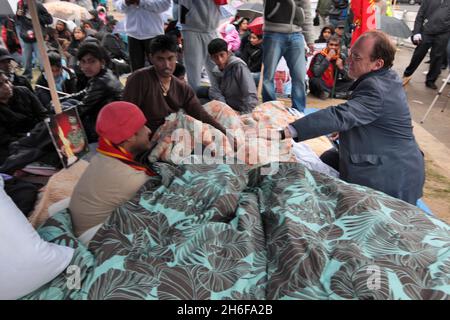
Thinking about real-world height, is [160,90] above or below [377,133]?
above

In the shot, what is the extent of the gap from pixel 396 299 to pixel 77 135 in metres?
2.15

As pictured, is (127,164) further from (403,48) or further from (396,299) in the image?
(403,48)

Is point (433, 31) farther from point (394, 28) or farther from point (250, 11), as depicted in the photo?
point (250, 11)

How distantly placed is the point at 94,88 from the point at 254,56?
2.79 metres

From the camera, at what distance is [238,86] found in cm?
336

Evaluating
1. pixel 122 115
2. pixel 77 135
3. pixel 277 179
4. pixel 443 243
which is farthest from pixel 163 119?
pixel 443 243

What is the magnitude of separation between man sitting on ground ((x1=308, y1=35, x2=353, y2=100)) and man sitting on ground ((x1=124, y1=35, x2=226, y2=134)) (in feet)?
9.54

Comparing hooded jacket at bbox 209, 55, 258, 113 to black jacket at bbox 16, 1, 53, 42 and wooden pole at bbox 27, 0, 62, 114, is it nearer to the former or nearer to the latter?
wooden pole at bbox 27, 0, 62, 114

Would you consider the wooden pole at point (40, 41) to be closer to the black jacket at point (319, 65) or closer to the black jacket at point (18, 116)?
the black jacket at point (18, 116)

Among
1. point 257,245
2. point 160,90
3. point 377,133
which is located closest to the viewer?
point 257,245

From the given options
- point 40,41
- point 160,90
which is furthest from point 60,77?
point 160,90

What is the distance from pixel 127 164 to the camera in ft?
5.15

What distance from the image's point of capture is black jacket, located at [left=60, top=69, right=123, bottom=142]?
272cm

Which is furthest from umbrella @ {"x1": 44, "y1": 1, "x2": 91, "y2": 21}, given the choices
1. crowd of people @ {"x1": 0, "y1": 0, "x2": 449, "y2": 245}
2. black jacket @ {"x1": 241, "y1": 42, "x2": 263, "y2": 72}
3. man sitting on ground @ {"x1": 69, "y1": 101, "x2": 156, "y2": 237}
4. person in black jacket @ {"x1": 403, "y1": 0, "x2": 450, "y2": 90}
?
man sitting on ground @ {"x1": 69, "y1": 101, "x2": 156, "y2": 237}
